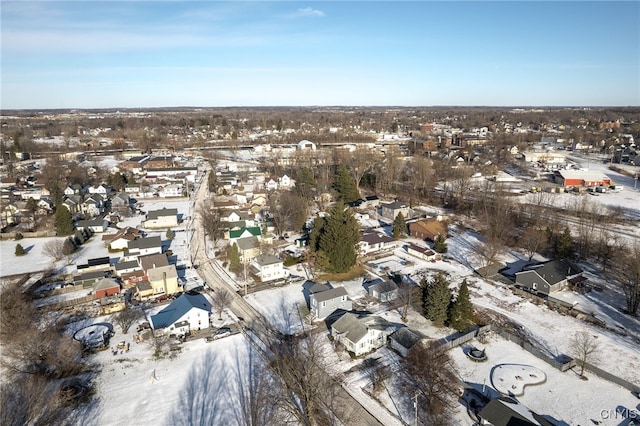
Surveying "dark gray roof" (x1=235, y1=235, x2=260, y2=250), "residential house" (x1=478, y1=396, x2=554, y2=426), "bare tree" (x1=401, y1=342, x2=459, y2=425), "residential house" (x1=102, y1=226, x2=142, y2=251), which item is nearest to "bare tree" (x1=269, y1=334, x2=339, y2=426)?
"bare tree" (x1=401, y1=342, x2=459, y2=425)

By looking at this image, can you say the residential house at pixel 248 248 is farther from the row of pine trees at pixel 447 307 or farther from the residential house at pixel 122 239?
the row of pine trees at pixel 447 307

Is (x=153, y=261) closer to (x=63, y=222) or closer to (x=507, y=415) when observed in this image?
(x=63, y=222)

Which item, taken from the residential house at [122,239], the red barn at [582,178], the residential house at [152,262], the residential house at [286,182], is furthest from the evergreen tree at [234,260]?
the red barn at [582,178]

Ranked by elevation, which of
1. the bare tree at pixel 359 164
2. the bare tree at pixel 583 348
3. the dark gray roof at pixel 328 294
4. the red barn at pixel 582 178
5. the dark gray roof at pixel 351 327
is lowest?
the bare tree at pixel 583 348

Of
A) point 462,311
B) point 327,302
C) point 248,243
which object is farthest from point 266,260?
point 462,311

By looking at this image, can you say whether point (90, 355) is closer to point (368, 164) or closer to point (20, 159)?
point (368, 164)

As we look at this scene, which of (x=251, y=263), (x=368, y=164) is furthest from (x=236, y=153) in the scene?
(x=251, y=263)
